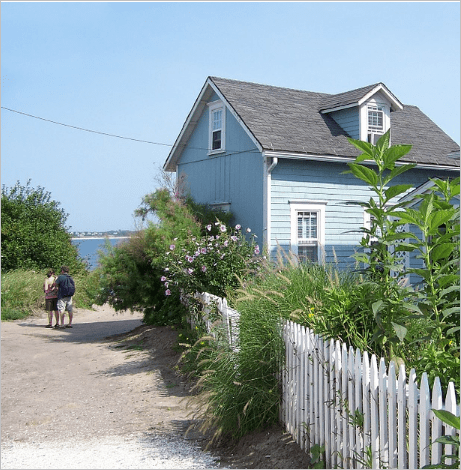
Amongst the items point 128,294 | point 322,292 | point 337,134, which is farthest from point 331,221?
point 322,292

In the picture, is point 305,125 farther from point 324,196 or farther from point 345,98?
point 324,196

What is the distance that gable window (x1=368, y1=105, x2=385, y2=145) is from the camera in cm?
1758

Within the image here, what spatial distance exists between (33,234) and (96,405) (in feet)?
52.3

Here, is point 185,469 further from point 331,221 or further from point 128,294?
point 331,221

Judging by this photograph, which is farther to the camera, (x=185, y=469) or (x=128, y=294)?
(x=128, y=294)

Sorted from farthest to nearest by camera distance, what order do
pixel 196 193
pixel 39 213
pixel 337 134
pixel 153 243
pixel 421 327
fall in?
pixel 39 213
pixel 196 193
pixel 337 134
pixel 153 243
pixel 421 327

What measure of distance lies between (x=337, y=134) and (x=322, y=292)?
1172cm

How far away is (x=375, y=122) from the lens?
17703mm

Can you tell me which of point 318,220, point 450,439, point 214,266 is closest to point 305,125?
point 318,220

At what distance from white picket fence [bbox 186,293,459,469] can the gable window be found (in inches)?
490

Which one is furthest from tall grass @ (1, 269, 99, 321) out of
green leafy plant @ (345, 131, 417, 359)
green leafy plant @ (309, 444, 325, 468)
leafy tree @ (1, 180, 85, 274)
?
green leafy plant @ (345, 131, 417, 359)

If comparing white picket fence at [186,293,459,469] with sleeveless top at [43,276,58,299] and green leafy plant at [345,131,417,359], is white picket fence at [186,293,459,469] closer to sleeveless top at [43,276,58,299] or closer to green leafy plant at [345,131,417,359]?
green leafy plant at [345,131,417,359]

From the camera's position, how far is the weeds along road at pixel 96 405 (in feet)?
19.9

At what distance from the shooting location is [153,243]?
13398mm
